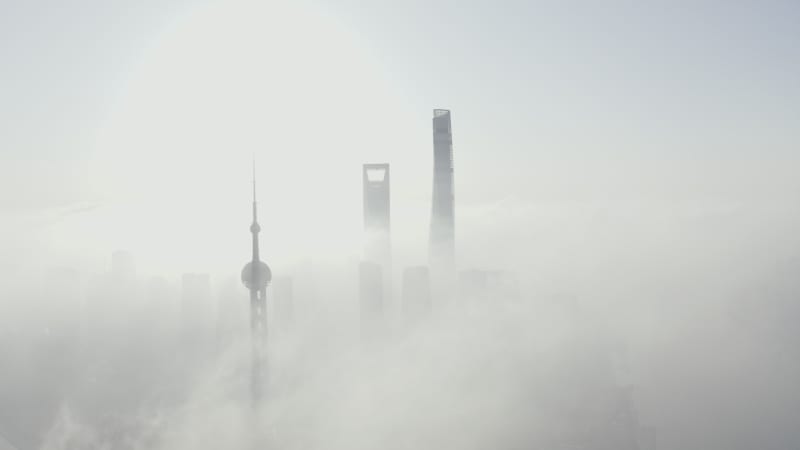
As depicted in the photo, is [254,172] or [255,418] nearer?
→ [254,172]

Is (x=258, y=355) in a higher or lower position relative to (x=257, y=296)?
lower

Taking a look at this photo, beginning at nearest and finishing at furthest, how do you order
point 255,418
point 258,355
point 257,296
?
1. point 258,355
2. point 257,296
3. point 255,418

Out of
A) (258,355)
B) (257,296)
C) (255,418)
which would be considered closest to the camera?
(258,355)

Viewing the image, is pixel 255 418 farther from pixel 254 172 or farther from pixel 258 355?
pixel 254 172

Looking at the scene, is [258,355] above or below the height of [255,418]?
above

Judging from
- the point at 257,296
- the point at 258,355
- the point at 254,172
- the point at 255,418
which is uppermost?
the point at 254,172

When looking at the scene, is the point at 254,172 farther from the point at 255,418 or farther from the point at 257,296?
the point at 255,418

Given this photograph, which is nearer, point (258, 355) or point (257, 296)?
point (258, 355)

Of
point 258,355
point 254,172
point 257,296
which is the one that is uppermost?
point 254,172

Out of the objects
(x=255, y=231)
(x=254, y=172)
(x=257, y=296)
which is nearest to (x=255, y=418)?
(x=257, y=296)
